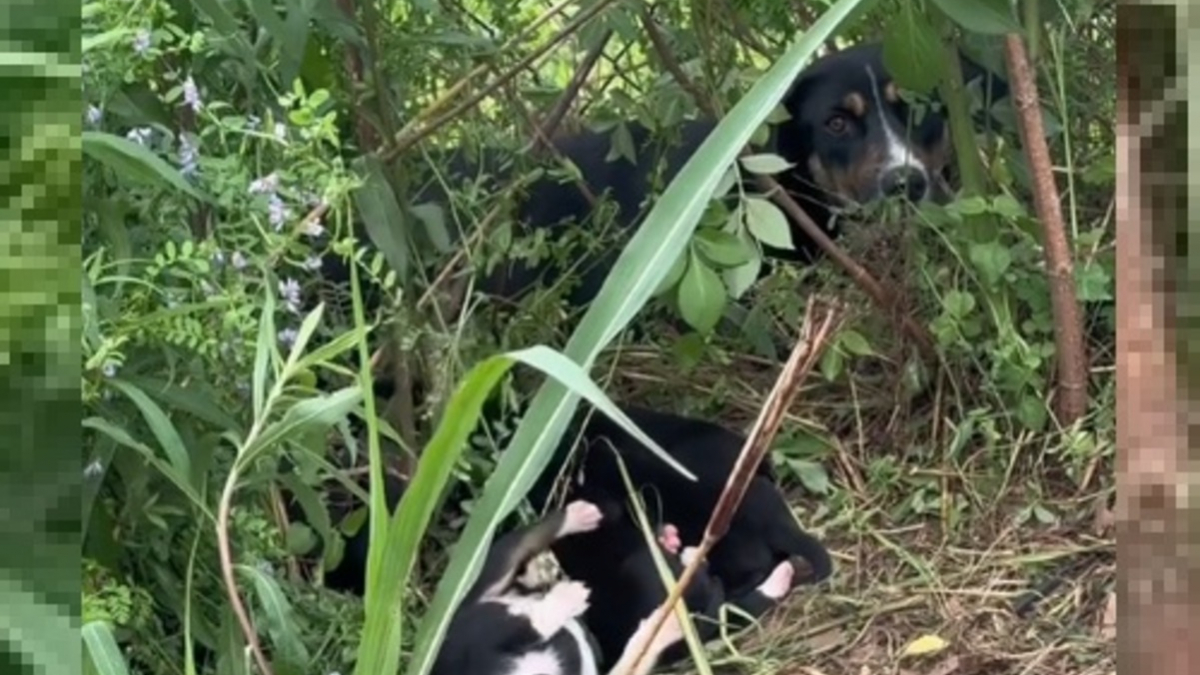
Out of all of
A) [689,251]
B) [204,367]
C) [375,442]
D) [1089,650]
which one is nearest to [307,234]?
[204,367]

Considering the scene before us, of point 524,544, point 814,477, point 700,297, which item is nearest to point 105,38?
point 700,297

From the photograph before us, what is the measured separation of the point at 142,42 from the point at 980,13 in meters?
0.84

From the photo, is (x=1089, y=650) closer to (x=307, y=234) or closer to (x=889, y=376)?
(x=889, y=376)

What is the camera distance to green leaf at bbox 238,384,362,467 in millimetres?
1621

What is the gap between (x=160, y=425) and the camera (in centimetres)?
177

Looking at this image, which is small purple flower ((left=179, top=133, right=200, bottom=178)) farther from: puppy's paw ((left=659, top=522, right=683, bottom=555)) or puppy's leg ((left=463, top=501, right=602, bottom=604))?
puppy's paw ((left=659, top=522, right=683, bottom=555))

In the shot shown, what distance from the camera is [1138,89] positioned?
0.78 meters

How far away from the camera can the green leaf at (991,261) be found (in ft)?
9.38

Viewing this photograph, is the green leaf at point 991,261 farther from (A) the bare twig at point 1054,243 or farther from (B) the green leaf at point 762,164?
(B) the green leaf at point 762,164

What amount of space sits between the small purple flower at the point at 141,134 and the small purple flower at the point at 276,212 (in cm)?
14

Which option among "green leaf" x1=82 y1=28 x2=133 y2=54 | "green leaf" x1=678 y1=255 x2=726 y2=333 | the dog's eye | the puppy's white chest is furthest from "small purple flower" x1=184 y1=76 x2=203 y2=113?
the dog's eye

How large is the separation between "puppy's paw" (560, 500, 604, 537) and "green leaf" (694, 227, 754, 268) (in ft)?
2.00

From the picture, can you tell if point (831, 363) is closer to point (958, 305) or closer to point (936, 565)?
point (958, 305)

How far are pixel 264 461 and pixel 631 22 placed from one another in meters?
1.13
